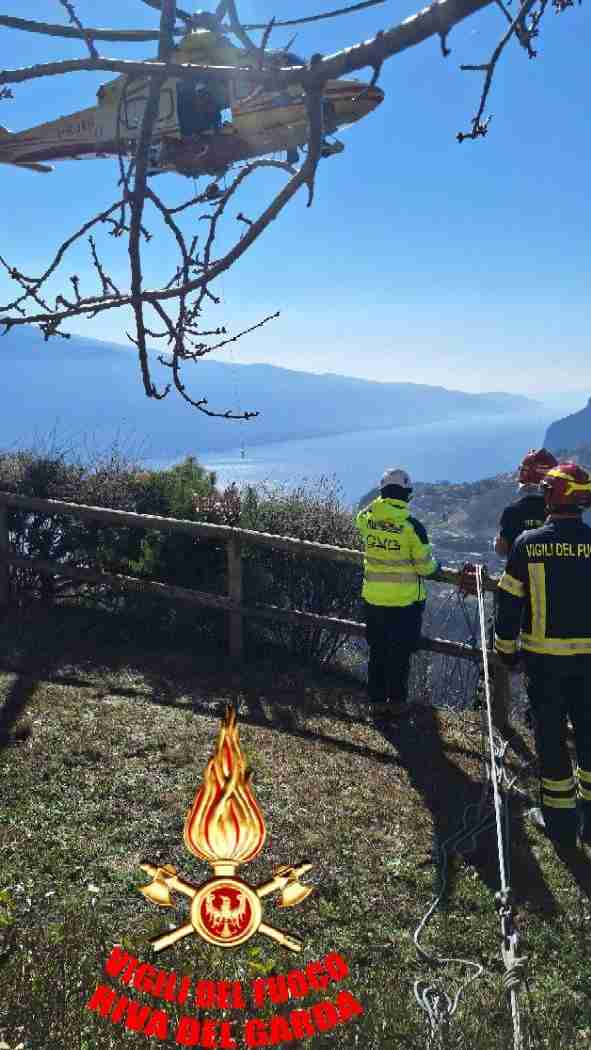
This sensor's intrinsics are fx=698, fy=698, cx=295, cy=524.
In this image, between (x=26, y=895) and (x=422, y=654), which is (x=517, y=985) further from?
(x=422, y=654)

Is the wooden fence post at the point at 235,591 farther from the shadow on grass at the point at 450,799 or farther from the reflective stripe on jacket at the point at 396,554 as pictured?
the shadow on grass at the point at 450,799

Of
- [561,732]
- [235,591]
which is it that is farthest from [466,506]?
[561,732]

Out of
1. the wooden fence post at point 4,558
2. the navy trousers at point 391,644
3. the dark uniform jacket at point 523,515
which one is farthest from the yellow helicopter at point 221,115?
the wooden fence post at point 4,558

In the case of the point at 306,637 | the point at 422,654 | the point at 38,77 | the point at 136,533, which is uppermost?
the point at 38,77

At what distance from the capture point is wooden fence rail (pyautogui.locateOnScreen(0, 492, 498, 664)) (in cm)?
588

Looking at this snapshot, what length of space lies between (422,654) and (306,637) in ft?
7.81

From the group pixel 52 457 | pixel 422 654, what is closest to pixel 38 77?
pixel 52 457

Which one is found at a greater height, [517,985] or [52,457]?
[52,457]

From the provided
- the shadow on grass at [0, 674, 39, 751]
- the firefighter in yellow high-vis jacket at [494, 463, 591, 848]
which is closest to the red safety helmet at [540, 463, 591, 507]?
the firefighter in yellow high-vis jacket at [494, 463, 591, 848]

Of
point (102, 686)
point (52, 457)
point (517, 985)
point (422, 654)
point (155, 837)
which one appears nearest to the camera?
point (517, 985)

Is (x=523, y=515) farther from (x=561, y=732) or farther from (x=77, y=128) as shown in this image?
(x=77, y=128)

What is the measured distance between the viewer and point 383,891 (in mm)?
3488

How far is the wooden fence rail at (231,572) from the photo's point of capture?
19.3ft

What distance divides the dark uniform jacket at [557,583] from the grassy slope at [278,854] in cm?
120
